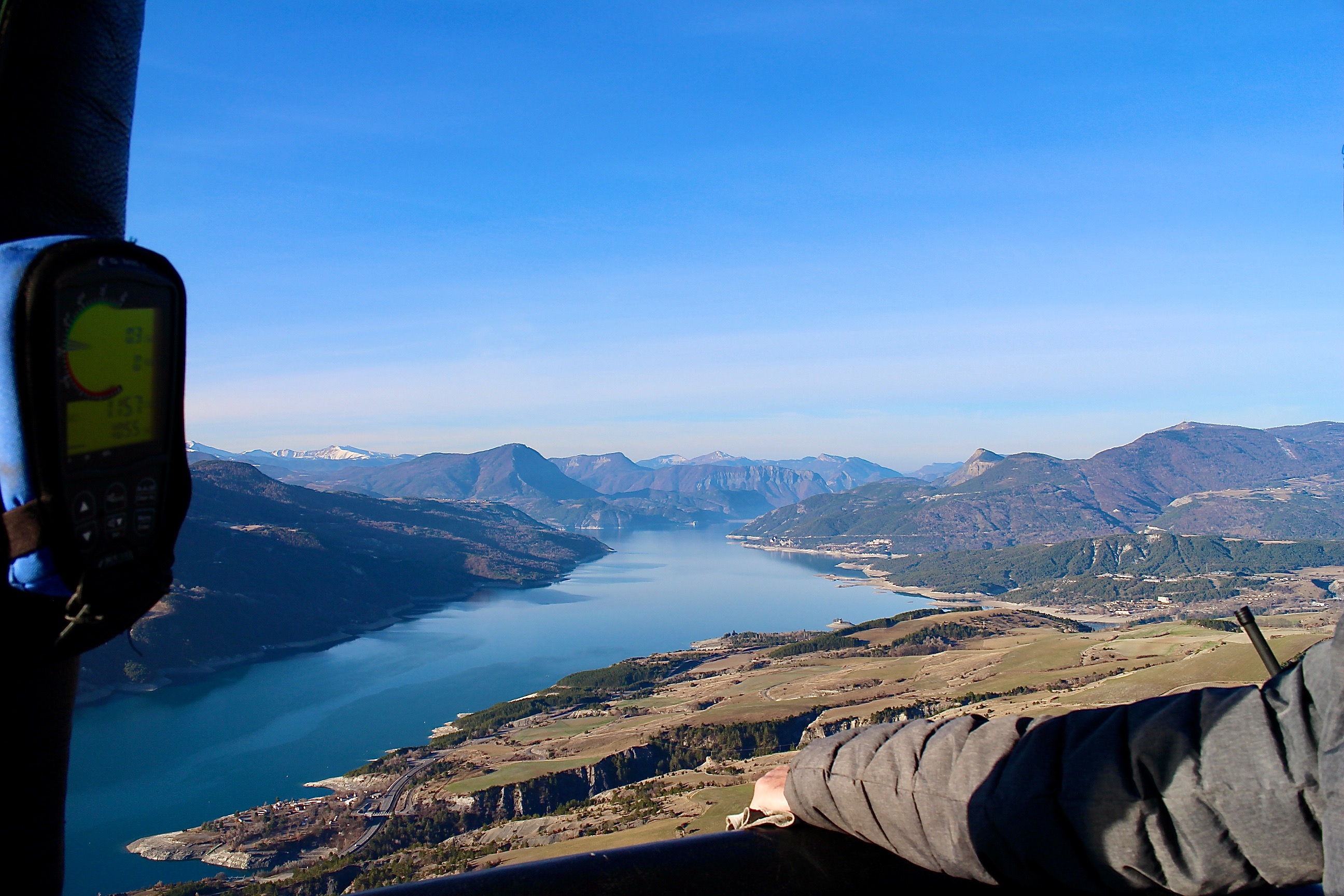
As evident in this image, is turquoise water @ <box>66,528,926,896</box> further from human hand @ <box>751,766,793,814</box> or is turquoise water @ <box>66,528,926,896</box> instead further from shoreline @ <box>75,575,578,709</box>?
human hand @ <box>751,766,793,814</box>

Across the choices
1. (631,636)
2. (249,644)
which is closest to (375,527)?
(249,644)

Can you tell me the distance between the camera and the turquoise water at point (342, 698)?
46.5 metres

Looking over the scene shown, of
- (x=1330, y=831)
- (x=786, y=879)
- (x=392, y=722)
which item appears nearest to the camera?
(x=1330, y=831)

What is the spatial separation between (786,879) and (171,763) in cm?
6618

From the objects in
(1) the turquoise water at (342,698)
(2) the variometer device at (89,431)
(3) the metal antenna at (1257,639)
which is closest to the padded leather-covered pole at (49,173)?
(2) the variometer device at (89,431)

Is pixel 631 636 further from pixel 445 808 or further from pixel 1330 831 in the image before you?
pixel 1330 831

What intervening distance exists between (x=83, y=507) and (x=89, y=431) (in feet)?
0.27

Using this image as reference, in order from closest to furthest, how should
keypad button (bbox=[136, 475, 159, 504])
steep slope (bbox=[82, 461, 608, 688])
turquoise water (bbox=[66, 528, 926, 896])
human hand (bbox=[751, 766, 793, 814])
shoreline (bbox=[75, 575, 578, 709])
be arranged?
keypad button (bbox=[136, 475, 159, 504])
human hand (bbox=[751, 766, 793, 814])
turquoise water (bbox=[66, 528, 926, 896])
shoreline (bbox=[75, 575, 578, 709])
steep slope (bbox=[82, 461, 608, 688])

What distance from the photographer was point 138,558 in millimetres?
981

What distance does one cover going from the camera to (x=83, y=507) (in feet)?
2.92

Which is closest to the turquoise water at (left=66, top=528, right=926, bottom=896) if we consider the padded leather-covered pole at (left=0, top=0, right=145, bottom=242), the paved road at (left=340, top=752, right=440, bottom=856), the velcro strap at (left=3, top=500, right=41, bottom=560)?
the paved road at (left=340, top=752, right=440, bottom=856)

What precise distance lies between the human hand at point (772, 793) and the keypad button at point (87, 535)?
1655 millimetres

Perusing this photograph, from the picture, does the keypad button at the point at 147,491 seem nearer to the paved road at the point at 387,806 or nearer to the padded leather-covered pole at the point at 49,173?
the padded leather-covered pole at the point at 49,173

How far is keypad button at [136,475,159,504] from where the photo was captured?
979 mm
